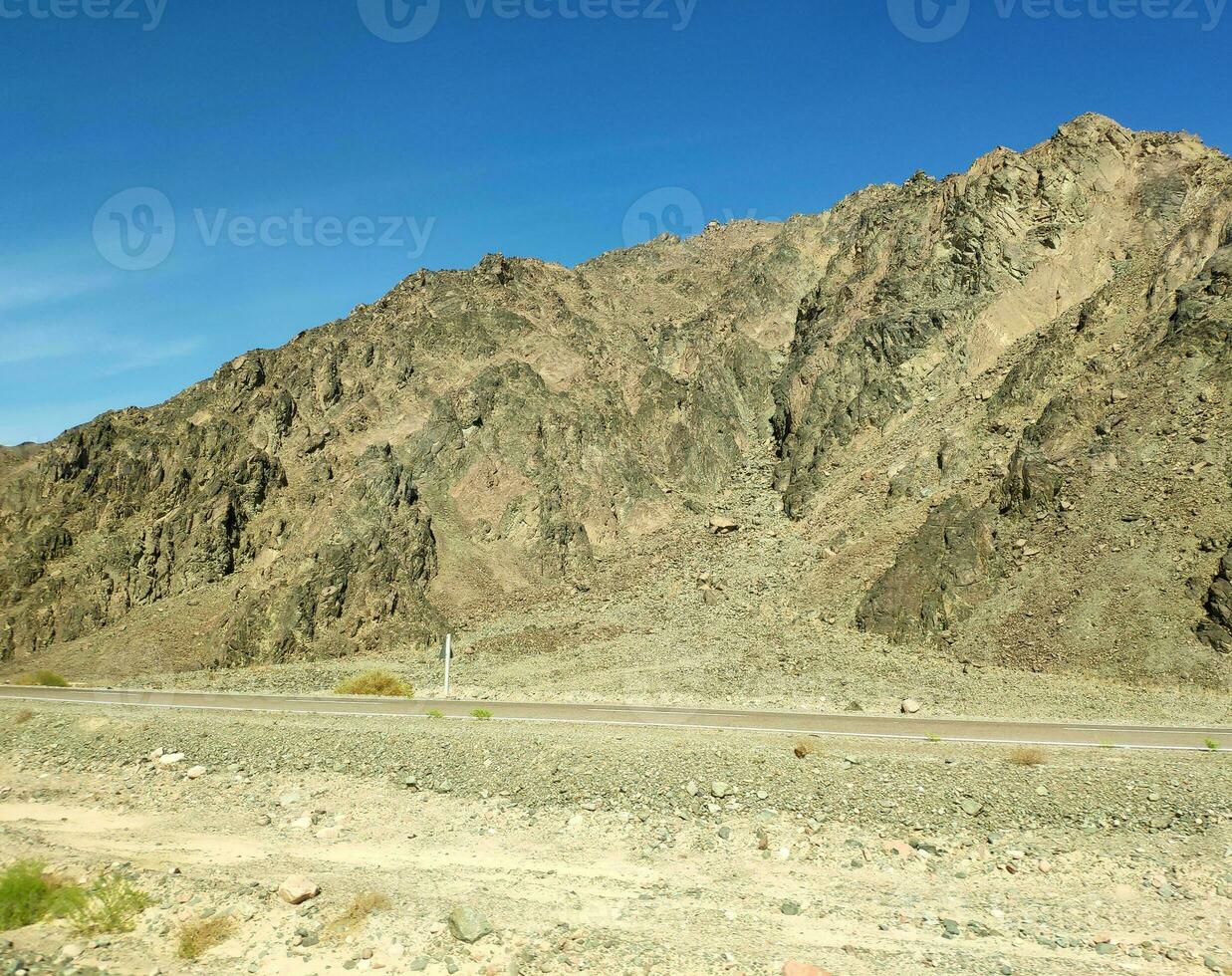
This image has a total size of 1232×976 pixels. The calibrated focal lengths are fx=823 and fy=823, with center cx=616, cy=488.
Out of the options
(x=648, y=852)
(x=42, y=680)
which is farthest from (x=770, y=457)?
(x=648, y=852)

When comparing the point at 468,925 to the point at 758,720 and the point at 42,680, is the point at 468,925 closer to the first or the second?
the point at 758,720

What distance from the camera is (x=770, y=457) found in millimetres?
62188

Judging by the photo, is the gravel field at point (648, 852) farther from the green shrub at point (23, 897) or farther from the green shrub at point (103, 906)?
the green shrub at point (23, 897)

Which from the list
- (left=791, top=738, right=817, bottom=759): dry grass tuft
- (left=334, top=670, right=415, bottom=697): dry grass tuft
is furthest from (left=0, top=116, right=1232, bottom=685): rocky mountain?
(left=791, top=738, right=817, bottom=759): dry grass tuft

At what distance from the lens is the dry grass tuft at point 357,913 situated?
1138cm

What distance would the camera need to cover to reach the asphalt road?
730 inches

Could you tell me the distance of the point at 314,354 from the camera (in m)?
66.8

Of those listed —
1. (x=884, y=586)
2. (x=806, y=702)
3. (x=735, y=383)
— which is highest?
(x=735, y=383)

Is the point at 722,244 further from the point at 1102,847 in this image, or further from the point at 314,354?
the point at 1102,847

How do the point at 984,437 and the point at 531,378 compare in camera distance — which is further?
the point at 531,378

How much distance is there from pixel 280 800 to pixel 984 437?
4030 centimetres

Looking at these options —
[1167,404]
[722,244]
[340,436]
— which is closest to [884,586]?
[1167,404]

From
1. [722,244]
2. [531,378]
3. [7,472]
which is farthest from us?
[722,244]

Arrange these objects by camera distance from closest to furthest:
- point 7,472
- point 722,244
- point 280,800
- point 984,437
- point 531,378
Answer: point 280,800 < point 984,437 < point 7,472 < point 531,378 < point 722,244
